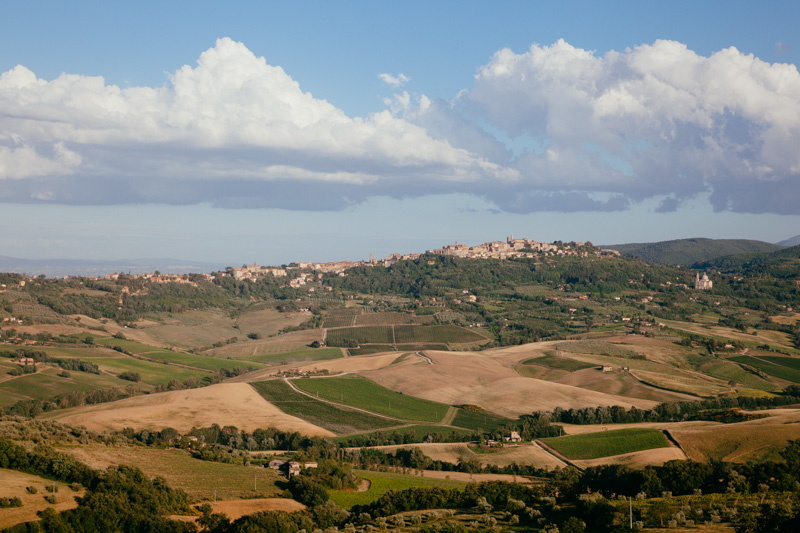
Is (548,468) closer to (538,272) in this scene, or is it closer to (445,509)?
(445,509)

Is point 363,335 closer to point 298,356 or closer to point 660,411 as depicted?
point 298,356

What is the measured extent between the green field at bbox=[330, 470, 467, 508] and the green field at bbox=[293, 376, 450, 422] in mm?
20870

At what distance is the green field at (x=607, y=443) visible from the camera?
2057 inches

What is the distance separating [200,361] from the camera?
10600 cm

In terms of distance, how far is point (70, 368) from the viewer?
88875 millimetres

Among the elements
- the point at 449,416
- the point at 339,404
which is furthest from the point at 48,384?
the point at 449,416

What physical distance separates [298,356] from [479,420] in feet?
159

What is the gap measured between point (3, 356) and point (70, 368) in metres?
8.74

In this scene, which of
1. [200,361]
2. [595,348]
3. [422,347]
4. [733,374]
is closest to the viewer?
[733,374]

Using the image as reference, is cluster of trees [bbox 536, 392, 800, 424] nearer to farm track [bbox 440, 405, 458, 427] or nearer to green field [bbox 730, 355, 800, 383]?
farm track [bbox 440, 405, 458, 427]

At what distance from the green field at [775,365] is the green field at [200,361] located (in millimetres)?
65606

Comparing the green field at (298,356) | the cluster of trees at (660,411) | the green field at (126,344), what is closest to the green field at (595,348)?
the cluster of trees at (660,411)

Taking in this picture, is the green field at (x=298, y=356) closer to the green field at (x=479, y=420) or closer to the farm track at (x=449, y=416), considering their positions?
the farm track at (x=449, y=416)

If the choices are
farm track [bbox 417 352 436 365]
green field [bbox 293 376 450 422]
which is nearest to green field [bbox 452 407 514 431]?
green field [bbox 293 376 450 422]
